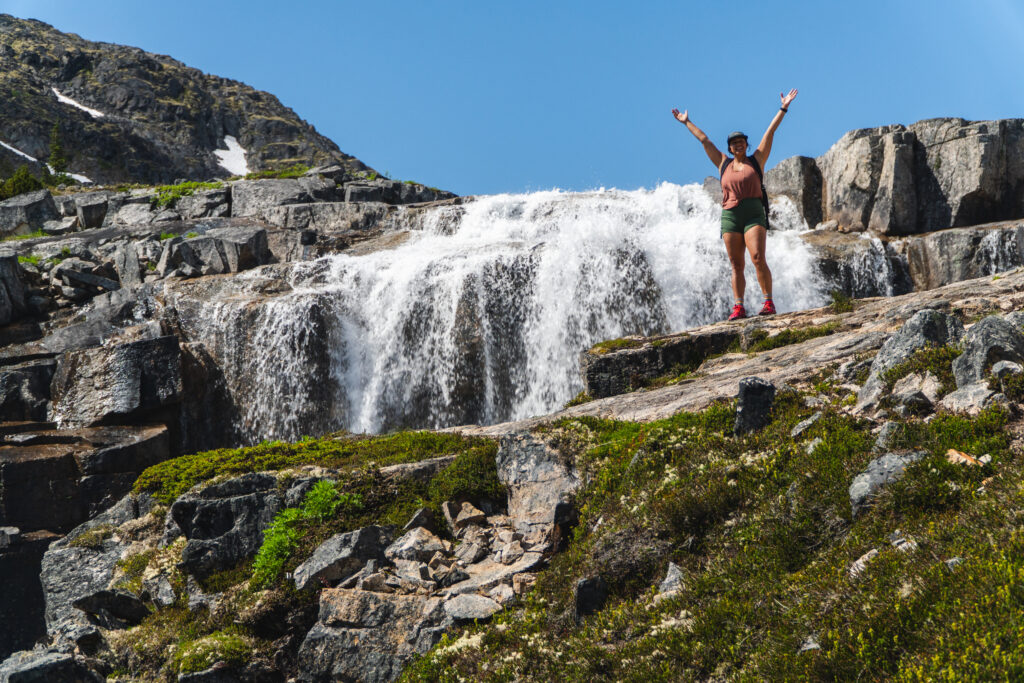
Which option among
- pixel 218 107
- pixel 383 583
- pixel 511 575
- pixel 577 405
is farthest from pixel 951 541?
pixel 218 107

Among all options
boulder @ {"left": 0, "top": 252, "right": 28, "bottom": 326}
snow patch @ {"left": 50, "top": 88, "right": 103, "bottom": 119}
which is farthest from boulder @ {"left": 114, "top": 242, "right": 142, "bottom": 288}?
snow patch @ {"left": 50, "top": 88, "right": 103, "bottom": 119}

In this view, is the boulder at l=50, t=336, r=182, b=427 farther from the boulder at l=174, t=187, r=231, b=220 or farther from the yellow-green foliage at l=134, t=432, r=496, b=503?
the boulder at l=174, t=187, r=231, b=220

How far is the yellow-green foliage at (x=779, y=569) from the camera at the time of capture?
422cm

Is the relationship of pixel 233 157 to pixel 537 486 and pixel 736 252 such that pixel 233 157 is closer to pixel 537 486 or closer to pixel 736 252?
pixel 736 252

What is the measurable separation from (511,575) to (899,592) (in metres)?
4.00

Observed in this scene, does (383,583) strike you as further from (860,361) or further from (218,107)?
(218,107)

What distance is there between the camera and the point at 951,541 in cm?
475

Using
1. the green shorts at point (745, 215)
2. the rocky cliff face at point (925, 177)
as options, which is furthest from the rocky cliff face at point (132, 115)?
the green shorts at point (745, 215)

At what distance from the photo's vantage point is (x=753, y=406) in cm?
809

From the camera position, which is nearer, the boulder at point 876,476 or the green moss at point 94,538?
the boulder at point 876,476

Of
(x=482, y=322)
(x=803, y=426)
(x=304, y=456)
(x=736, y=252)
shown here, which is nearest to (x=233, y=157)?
(x=482, y=322)

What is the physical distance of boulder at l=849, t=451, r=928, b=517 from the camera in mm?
5720

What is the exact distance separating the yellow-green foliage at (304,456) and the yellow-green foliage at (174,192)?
28854mm

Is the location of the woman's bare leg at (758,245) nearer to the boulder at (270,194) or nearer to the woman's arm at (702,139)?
the woman's arm at (702,139)
